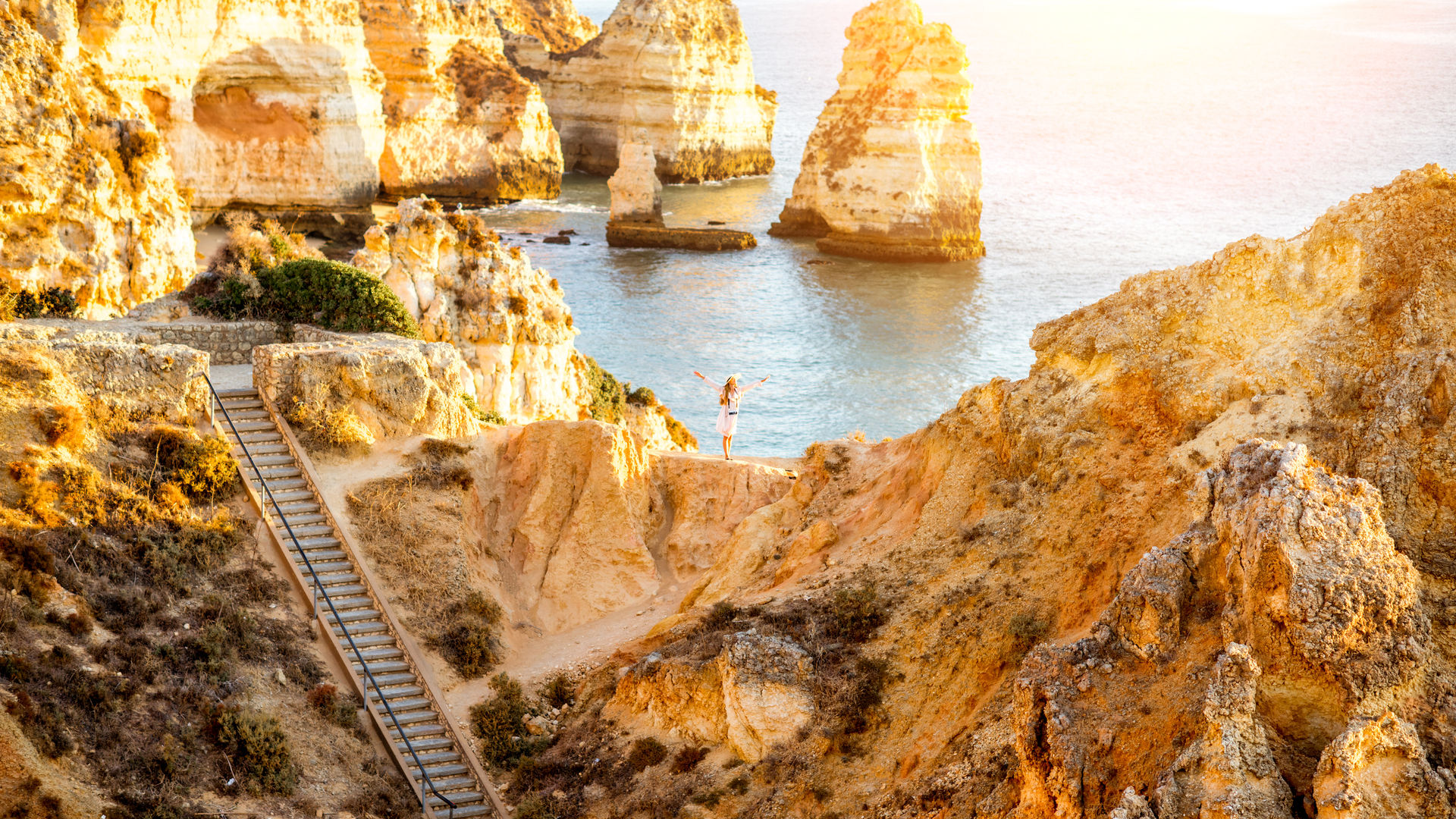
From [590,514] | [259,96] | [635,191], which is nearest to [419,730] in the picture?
[590,514]

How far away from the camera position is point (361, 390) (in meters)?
29.2

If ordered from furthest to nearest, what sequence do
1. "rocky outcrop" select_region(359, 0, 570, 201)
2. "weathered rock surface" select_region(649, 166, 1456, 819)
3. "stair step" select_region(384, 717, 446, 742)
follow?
1. "rocky outcrop" select_region(359, 0, 570, 201)
2. "stair step" select_region(384, 717, 446, 742)
3. "weathered rock surface" select_region(649, 166, 1456, 819)

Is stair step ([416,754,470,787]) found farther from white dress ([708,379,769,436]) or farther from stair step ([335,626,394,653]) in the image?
white dress ([708,379,769,436])

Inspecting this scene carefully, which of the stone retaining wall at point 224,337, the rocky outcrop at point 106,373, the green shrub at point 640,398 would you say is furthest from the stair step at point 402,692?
the green shrub at point 640,398

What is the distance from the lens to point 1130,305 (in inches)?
902

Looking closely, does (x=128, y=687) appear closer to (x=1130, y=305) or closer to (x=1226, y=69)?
(x=1130, y=305)

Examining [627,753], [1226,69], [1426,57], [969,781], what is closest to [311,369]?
[627,753]

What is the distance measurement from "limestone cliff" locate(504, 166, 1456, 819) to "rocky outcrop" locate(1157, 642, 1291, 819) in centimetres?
3

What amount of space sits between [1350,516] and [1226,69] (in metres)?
165

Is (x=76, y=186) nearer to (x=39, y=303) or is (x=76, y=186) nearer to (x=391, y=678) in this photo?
(x=39, y=303)

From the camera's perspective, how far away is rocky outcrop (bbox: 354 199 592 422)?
4003cm

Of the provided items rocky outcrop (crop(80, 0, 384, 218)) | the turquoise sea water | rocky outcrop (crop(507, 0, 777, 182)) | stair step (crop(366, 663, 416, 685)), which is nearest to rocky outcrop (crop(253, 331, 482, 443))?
stair step (crop(366, 663, 416, 685))

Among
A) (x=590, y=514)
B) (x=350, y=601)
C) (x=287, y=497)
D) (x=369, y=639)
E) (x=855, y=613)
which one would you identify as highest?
(x=855, y=613)

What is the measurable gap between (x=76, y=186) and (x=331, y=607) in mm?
26780
